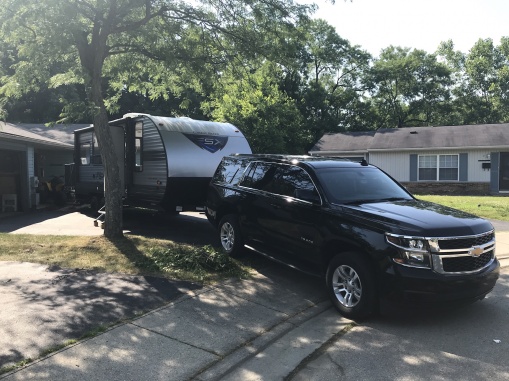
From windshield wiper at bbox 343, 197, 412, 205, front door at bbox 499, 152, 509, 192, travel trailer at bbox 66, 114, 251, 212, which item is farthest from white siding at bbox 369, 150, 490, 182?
windshield wiper at bbox 343, 197, 412, 205

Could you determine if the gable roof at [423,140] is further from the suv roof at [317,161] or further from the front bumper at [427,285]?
the front bumper at [427,285]

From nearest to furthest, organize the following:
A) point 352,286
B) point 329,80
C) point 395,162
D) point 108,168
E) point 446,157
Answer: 1. point 352,286
2. point 108,168
3. point 446,157
4. point 395,162
5. point 329,80

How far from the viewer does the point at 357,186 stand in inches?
249

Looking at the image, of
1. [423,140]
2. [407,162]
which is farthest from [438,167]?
[423,140]

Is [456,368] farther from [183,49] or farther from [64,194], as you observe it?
[64,194]

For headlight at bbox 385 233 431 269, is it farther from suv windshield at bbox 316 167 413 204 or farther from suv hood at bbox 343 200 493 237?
suv windshield at bbox 316 167 413 204

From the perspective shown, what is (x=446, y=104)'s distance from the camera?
43.3 metres

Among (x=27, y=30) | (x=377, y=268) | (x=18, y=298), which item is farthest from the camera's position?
(x=27, y=30)

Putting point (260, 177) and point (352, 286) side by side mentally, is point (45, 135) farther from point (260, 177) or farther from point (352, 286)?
point (352, 286)

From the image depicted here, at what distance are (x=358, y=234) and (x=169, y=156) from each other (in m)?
6.61

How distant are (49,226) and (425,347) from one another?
416 inches

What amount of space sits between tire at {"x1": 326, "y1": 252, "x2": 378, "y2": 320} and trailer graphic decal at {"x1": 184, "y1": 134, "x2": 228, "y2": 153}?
6680 millimetres

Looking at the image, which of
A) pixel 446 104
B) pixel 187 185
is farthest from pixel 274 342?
pixel 446 104

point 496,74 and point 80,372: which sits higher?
point 496,74
